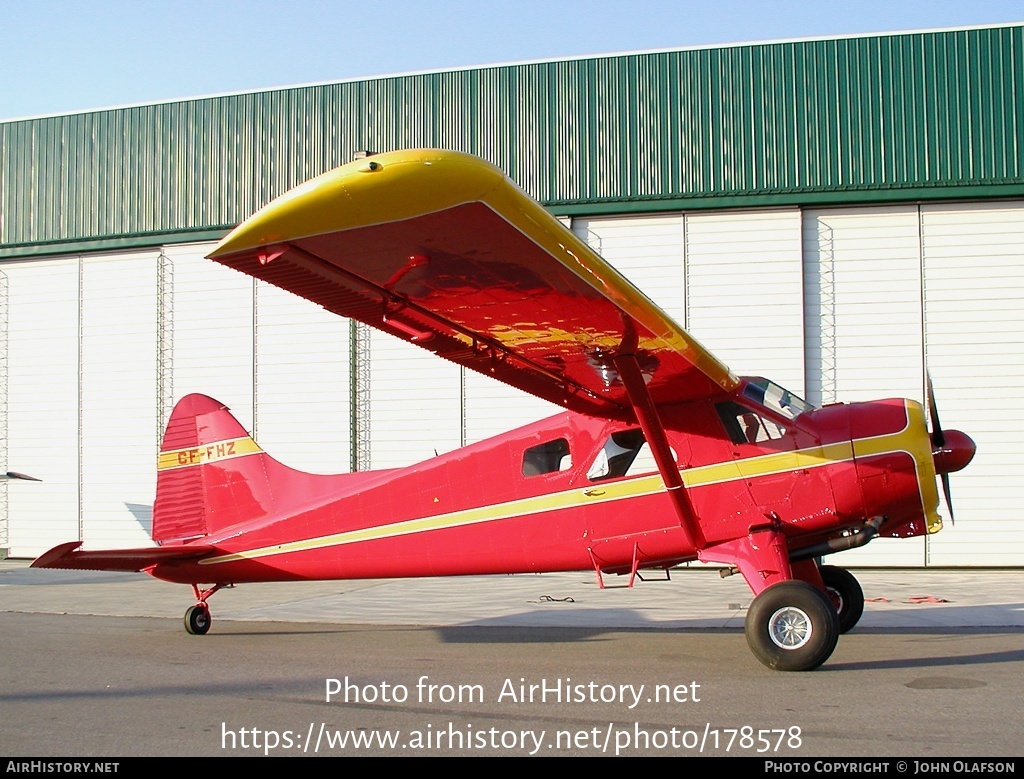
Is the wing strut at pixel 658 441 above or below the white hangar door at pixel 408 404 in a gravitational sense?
below

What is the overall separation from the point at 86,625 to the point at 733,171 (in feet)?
42.8

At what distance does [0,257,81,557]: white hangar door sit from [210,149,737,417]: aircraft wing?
1606cm

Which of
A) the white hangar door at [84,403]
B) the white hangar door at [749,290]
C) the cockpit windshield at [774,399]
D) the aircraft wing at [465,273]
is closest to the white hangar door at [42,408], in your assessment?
the white hangar door at [84,403]

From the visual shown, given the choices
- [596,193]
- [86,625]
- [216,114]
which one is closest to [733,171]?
[596,193]

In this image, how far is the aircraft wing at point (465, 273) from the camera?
4.50 m

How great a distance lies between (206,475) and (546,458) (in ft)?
12.9

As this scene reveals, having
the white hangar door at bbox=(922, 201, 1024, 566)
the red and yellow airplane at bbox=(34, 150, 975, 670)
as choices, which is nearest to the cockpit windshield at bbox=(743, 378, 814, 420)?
the red and yellow airplane at bbox=(34, 150, 975, 670)

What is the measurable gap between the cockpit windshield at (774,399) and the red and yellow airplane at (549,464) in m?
0.02

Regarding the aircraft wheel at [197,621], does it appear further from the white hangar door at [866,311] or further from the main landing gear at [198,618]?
the white hangar door at [866,311]

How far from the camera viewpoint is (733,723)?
5785 mm

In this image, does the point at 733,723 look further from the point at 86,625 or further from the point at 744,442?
the point at 86,625

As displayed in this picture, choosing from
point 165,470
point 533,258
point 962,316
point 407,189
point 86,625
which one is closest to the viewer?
point 407,189

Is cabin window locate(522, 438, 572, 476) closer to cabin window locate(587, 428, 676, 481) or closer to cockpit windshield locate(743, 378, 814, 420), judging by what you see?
cabin window locate(587, 428, 676, 481)

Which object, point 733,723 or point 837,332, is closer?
point 733,723
